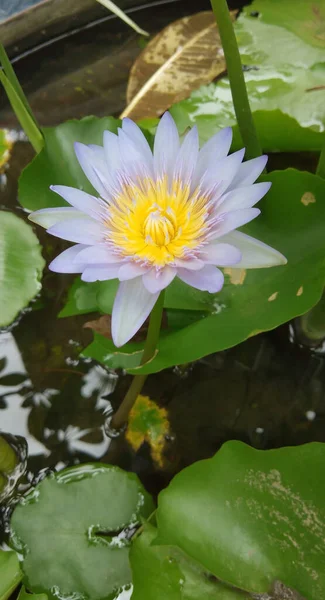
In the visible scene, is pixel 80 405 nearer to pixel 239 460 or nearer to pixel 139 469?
pixel 139 469

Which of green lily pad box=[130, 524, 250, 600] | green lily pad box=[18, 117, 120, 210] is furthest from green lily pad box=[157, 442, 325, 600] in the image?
green lily pad box=[18, 117, 120, 210]

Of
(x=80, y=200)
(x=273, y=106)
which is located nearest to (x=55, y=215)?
(x=80, y=200)

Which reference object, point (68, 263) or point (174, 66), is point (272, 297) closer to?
point (68, 263)

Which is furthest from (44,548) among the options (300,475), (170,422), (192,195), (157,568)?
(192,195)

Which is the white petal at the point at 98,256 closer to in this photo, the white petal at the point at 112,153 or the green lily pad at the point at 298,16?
the white petal at the point at 112,153

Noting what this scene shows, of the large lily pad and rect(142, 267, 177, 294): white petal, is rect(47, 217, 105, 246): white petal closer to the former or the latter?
rect(142, 267, 177, 294): white petal

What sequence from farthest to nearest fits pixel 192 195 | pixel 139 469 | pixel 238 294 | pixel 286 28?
pixel 286 28, pixel 139 469, pixel 238 294, pixel 192 195
